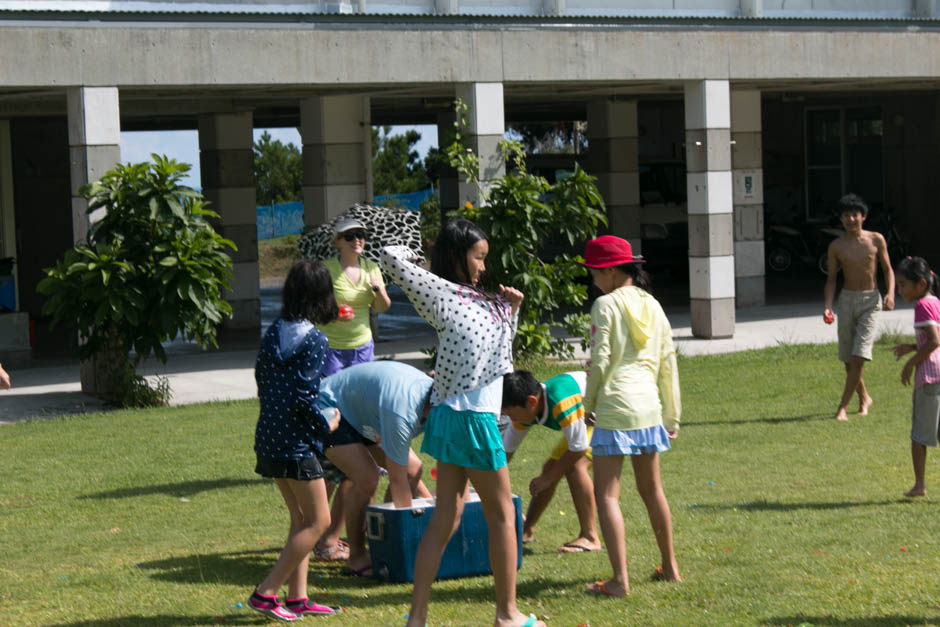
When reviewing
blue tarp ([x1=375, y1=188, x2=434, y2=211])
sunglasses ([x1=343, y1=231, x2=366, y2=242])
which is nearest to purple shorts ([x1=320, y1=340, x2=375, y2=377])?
sunglasses ([x1=343, y1=231, x2=366, y2=242])

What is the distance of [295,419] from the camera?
5.95 metres

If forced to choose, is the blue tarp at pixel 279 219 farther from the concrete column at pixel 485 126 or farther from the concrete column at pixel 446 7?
the concrete column at pixel 485 126

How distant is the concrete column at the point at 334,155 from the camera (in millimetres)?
17969

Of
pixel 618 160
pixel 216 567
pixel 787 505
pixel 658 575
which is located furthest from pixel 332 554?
pixel 618 160

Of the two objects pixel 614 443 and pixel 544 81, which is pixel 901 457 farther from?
pixel 544 81

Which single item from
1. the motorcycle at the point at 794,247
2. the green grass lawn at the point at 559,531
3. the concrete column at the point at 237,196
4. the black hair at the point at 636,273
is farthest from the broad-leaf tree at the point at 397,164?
the black hair at the point at 636,273

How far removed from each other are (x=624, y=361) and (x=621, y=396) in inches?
6.6

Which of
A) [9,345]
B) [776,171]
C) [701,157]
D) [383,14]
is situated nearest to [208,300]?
[383,14]

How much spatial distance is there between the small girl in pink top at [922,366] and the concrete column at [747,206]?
13120 mm

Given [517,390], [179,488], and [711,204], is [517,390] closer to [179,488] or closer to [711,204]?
[179,488]

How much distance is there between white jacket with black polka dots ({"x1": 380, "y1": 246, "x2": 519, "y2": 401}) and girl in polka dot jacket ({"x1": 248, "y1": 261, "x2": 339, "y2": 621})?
1.85ft

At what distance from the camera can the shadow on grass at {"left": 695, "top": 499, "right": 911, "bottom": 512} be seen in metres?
7.93

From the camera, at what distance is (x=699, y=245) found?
16984 mm

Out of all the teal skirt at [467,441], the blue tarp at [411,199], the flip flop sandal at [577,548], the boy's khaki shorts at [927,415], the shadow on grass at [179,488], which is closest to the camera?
the teal skirt at [467,441]
